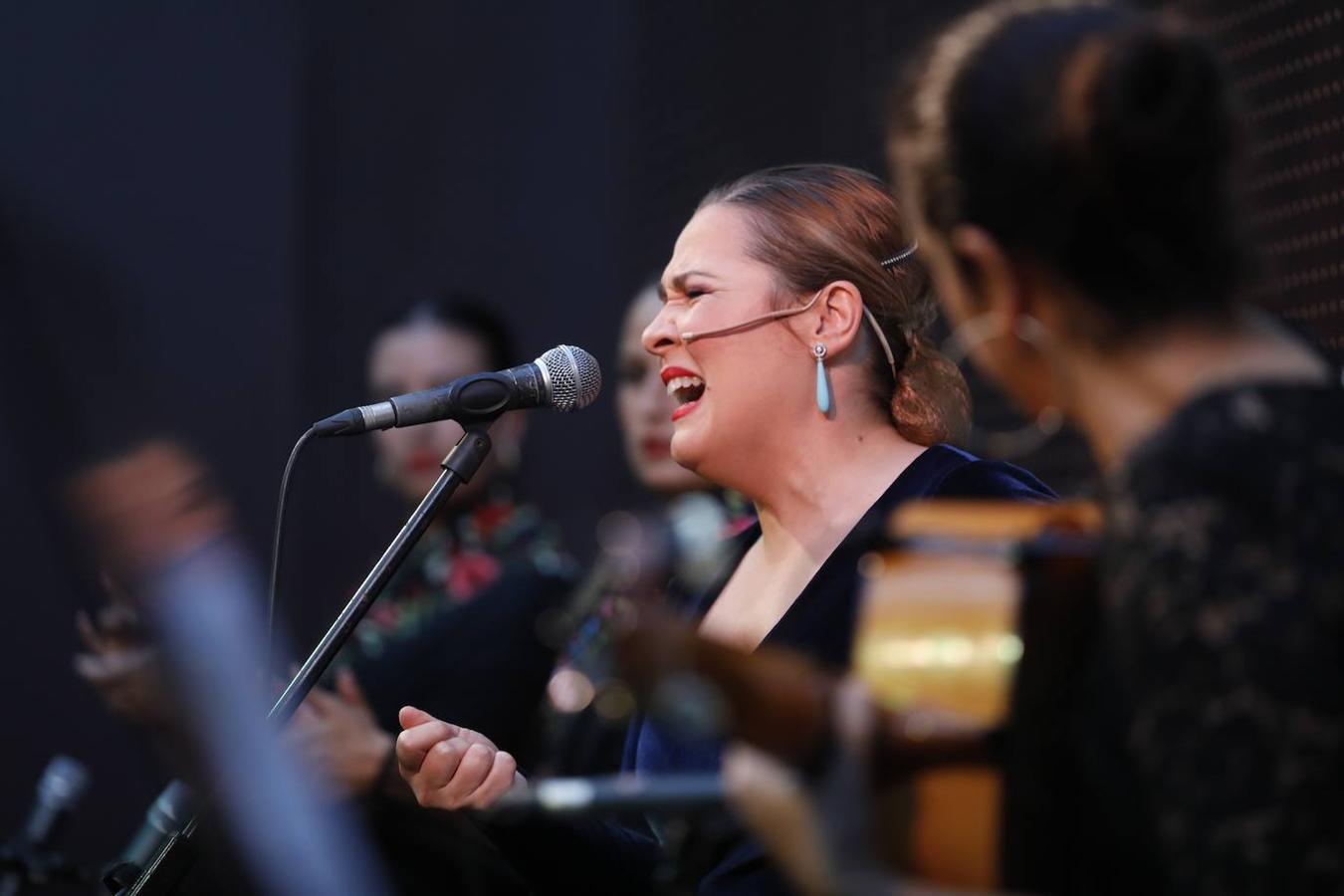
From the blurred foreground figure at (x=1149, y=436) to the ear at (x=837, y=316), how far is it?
89 cm

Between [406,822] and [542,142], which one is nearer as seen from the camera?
[406,822]

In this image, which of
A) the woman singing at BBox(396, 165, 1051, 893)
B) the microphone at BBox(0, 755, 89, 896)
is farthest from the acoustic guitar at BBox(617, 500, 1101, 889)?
the microphone at BBox(0, 755, 89, 896)

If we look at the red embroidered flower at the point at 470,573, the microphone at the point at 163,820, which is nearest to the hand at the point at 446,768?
the microphone at the point at 163,820

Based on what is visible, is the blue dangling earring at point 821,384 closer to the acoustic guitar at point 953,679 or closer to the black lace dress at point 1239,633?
the acoustic guitar at point 953,679

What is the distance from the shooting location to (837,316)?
7.08ft

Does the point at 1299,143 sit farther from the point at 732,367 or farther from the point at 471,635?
the point at 471,635

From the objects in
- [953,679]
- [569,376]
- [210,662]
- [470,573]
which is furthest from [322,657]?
[210,662]

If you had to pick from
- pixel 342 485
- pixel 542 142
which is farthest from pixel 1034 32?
pixel 342 485

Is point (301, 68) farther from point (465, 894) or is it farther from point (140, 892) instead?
point (140, 892)

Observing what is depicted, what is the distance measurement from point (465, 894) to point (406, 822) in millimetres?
224

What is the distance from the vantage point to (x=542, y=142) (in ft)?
14.7

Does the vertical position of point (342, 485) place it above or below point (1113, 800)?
below

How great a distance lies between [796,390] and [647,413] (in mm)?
1112

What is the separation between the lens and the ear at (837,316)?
84.6 inches
